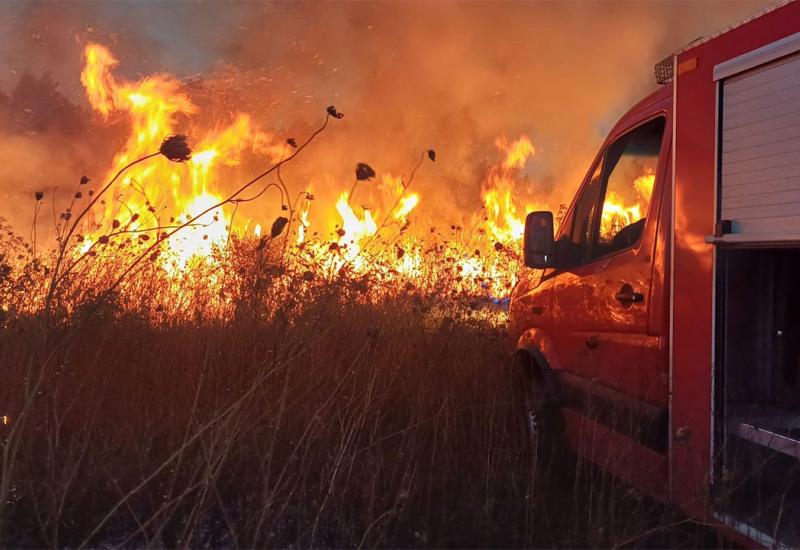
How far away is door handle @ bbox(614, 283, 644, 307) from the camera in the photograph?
9.59 ft

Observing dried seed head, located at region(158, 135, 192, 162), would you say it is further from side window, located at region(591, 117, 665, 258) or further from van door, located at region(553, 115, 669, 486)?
side window, located at region(591, 117, 665, 258)

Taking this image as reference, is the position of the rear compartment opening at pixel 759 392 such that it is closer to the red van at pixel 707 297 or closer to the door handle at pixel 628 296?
the red van at pixel 707 297

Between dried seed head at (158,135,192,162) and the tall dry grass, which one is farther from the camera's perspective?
the tall dry grass

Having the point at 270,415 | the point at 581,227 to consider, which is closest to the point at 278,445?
the point at 270,415

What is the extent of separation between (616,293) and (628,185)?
78 cm

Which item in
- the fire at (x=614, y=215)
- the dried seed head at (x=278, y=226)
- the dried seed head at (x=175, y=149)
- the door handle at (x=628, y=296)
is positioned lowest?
the door handle at (x=628, y=296)

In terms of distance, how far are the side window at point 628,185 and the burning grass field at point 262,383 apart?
124 centimetres

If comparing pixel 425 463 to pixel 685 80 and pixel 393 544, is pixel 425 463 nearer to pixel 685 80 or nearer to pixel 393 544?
pixel 393 544

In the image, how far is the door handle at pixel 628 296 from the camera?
292 centimetres

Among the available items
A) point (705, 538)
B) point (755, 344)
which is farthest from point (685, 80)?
point (705, 538)

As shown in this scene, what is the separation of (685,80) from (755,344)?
1262mm

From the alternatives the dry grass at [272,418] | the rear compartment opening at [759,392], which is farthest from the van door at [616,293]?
the dry grass at [272,418]

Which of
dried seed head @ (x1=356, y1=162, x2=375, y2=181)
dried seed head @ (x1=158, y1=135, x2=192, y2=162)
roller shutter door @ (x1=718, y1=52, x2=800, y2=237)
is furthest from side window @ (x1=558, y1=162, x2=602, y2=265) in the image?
dried seed head @ (x1=158, y1=135, x2=192, y2=162)

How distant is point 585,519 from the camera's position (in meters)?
2.91
